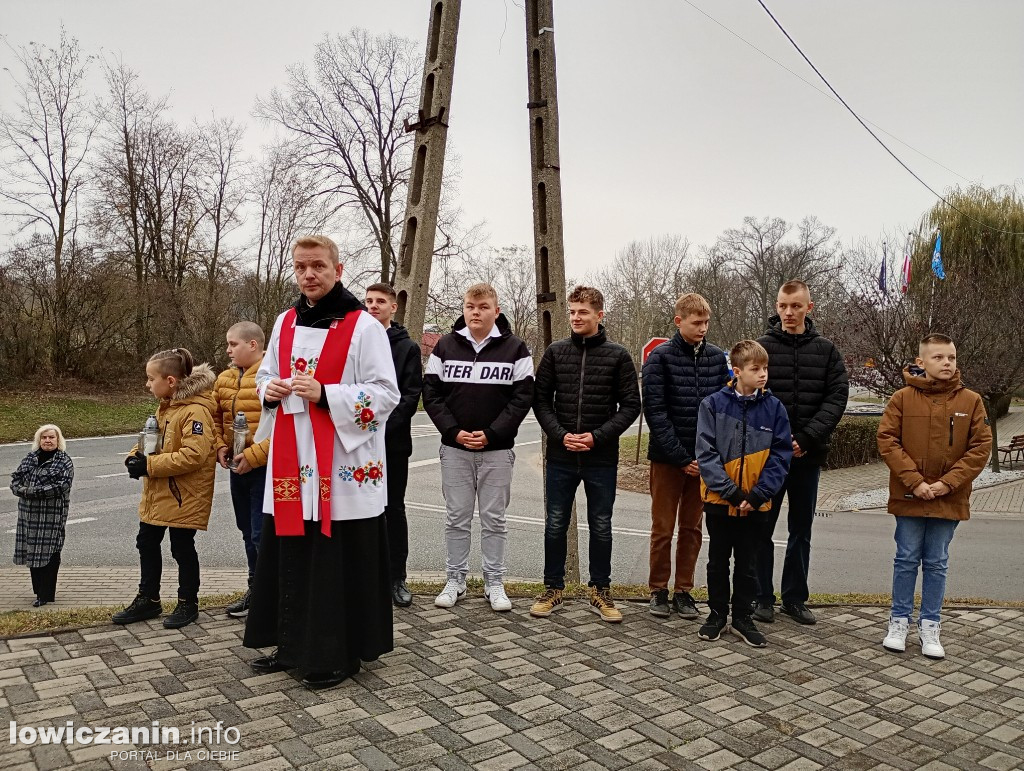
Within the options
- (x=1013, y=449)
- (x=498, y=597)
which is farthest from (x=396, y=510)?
(x=1013, y=449)

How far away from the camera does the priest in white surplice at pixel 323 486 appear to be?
4043 mm

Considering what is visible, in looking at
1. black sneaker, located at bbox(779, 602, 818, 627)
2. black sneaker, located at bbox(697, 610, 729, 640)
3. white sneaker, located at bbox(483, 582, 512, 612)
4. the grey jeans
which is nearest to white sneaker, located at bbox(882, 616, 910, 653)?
black sneaker, located at bbox(779, 602, 818, 627)

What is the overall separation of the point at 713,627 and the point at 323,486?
266 centimetres

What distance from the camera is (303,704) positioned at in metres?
3.76

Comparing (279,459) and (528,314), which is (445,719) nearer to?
(279,459)

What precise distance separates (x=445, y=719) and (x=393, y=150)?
A: 34422 mm

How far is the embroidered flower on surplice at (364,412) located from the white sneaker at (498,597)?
1.95m

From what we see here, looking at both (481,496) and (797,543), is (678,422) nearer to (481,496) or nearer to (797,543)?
(797,543)

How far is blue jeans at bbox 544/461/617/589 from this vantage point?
212 inches

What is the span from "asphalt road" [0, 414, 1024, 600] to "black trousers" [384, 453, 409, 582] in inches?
106

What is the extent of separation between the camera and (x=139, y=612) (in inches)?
192

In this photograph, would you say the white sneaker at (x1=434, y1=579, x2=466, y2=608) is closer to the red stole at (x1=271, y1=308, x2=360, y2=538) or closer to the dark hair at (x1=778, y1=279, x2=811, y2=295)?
the red stole at (x1=271, y1=308, x2=360, y2=538)

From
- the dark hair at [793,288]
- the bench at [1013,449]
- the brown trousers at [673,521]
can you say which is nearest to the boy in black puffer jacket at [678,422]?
the brown trousers at [673,521]

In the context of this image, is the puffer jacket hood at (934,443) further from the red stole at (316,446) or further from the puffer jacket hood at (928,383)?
the red stole at (316,446)
